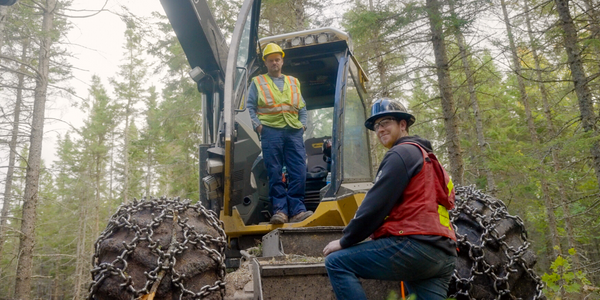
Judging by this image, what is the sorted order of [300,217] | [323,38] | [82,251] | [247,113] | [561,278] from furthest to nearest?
[82,251]
[323,38]
[247,113]
[561,278]
[300,217]

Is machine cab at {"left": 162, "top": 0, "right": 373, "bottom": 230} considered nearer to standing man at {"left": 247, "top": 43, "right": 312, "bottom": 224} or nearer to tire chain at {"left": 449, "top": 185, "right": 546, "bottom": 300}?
standing man at {"left": 247, "top": 43, "right": 312, "bottom": 224}

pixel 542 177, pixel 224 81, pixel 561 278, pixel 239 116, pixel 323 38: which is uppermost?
pixel 323 38

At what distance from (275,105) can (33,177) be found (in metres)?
9.77

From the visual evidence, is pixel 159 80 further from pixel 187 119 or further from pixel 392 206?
pixel 392 206

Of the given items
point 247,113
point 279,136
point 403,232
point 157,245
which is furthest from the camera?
point 247,113

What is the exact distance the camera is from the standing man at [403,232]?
2.32 metres

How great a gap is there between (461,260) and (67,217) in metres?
33.5

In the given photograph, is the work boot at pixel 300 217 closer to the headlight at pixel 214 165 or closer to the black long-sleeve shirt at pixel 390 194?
the headlight at pixel 214 165

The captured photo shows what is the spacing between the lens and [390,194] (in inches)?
91.8

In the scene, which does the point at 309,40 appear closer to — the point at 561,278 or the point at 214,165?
the point at 214,165

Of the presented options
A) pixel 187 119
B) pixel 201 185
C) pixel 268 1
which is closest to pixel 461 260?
pixel 201 185

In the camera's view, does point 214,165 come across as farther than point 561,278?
No

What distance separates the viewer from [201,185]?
5.44 metres

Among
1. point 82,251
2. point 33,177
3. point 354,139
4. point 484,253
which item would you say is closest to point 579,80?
point 354,139
